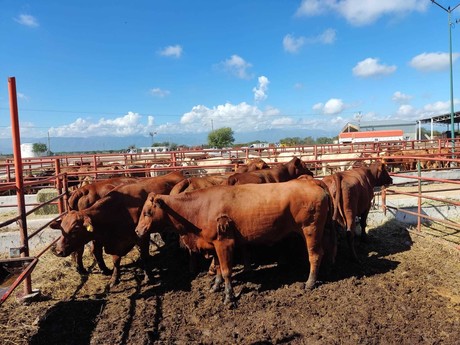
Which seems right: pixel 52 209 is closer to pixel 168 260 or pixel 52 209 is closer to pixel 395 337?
pixel 168 260

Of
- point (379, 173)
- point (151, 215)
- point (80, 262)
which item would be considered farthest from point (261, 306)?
point (379, 173)

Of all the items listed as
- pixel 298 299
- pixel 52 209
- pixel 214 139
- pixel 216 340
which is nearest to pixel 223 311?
pixel 216 340

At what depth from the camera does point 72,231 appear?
205 inches

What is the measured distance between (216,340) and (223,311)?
655 millimetres

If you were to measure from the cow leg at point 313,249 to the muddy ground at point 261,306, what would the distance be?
18 centimetres

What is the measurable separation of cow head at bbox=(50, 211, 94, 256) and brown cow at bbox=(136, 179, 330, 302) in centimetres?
81

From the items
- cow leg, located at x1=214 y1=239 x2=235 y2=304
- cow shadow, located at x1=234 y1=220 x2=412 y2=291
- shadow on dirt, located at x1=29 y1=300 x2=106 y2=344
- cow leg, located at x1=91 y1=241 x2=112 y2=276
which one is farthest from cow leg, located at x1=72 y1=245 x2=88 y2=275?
cow shadow, located at x1=234 y1=220 x2=412 y2=291

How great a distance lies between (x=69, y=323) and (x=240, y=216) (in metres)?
2.52

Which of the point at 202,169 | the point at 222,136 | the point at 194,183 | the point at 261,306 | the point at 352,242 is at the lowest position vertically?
the point at 261,306

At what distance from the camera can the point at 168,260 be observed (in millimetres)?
6641

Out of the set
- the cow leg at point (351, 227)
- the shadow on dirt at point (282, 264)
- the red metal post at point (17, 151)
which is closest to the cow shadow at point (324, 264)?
the shadow on dirt at point (282, 264)

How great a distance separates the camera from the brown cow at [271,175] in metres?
6.89

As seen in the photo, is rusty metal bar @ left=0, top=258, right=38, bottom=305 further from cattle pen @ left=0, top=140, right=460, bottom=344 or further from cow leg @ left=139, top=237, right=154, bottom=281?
cow leg @ left=139, top=237, right=154, bottom=281

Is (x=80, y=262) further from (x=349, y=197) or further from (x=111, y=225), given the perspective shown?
(x=349, y=197)
